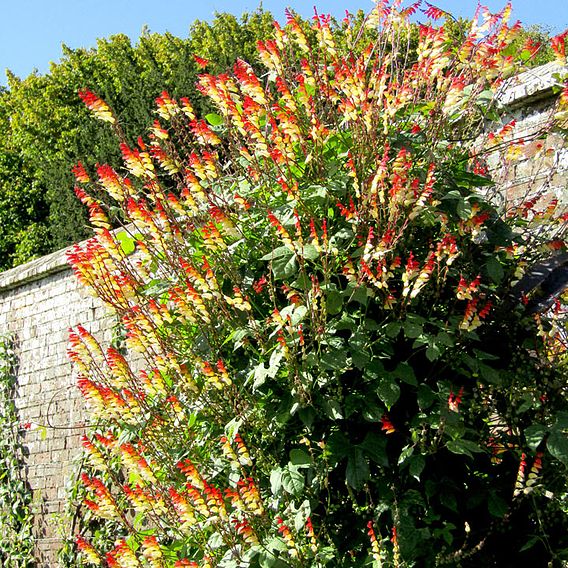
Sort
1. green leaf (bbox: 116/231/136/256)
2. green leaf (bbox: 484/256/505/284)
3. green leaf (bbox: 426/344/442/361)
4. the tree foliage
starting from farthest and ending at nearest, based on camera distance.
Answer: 1. the tree foliage
2. green leaf (bbox: 116/231/136/256)
3. green leaf (bbox: 484/256/505/284)
4. green leaf (bbox: 426/344/442/361)

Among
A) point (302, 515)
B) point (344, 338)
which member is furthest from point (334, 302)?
point (302, 515)

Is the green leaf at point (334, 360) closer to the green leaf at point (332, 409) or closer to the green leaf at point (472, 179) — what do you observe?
the green leaf at point (332, 409)

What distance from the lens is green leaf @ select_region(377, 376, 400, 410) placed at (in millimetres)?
2521

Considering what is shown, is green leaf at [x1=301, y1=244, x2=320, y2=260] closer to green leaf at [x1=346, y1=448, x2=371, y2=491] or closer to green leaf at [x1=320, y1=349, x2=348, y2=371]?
green leaf at [x1=320, y1=349, x2=348, y2=371]

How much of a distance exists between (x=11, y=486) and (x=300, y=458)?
14.6 feet

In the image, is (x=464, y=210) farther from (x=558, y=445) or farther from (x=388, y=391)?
(x=558, y=445)

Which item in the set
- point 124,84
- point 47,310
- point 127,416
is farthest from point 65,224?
point 127,416

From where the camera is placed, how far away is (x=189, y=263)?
9.07ft

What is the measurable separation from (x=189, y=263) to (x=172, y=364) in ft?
1.18

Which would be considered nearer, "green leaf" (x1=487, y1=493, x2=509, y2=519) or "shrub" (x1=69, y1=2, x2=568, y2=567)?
"shrub" (x1=69, y1=2, x2=568, y2=567)

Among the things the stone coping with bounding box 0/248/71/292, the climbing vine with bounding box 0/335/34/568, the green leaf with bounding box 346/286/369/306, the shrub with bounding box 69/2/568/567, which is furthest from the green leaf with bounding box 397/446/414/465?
the climbing vine with bounding box 0/335/34/568

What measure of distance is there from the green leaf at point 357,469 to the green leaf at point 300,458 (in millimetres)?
130

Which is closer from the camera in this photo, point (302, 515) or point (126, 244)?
point (302, 515)

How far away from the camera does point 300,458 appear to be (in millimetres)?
2576
